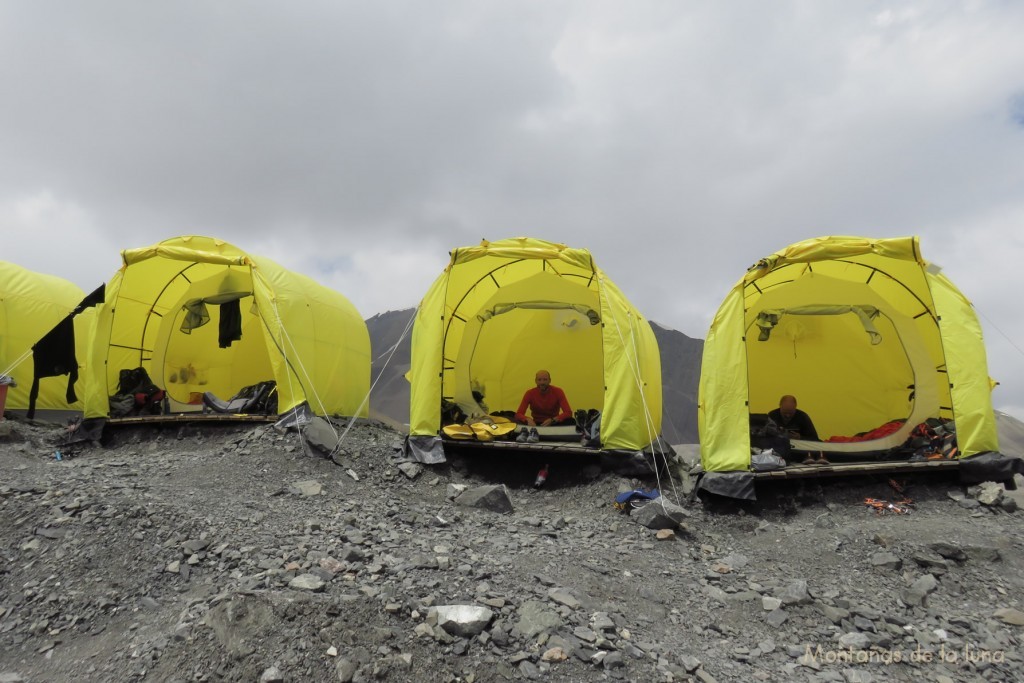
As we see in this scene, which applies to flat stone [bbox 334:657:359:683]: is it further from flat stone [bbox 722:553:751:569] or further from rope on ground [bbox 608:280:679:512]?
rope on ground [bbox 608:280:679:512]

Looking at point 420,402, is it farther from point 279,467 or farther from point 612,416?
point 612,416

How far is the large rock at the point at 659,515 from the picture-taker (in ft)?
19.9

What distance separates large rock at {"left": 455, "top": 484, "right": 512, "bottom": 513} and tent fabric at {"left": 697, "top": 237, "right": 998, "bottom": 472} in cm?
242

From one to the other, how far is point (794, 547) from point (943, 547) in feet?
3.83

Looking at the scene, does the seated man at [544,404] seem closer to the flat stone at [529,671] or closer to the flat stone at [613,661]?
the flat stone at [613,661]

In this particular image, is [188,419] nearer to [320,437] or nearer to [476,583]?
[320,437]

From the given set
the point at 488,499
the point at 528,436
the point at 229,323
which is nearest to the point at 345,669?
the point at 488,499

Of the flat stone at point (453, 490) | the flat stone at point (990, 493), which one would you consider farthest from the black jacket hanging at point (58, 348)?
the flat stone at point (990, 493)

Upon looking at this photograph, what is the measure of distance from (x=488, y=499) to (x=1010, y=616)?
453 cm

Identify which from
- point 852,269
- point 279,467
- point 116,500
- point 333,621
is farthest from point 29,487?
point 852,269

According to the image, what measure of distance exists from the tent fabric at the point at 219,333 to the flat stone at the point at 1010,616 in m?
8.08

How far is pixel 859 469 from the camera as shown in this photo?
6.72 m

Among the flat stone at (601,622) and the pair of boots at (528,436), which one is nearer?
the flat stone at (601,622)

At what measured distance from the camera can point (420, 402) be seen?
27.1ft
